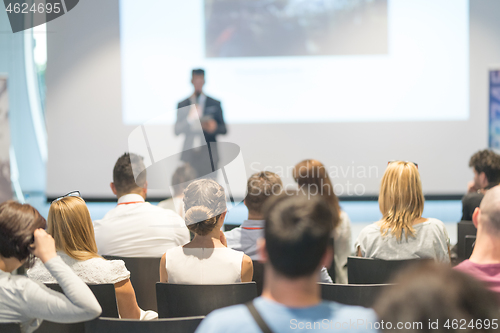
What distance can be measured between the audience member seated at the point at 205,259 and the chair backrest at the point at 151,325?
461 mm

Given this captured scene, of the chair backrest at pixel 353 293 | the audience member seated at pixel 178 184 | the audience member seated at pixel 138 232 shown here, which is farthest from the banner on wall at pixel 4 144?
the chair backrest at pixel 353 293

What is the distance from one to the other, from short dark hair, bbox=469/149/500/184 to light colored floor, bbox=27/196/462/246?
1895 mm

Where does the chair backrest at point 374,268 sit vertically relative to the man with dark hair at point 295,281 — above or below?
below

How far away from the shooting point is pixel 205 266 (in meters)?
1.65

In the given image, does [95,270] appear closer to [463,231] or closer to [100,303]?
[100,303]

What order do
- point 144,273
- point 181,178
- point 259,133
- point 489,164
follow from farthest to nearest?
point 259,133, point 489,164, point 181,178, point 144,273

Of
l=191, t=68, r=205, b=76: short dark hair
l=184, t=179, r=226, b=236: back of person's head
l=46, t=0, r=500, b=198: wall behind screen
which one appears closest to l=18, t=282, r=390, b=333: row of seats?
l=184, t=179, r=226, b=236: back of person's head

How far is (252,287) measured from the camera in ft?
4.83

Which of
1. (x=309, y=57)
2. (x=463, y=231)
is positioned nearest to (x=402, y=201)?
(x=463, y=231)

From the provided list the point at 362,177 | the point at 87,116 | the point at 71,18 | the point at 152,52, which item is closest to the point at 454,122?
the point at 362,177

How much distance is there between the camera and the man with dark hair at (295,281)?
0.80 metres

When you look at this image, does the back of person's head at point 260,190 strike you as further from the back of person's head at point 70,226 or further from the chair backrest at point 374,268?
the back of person's head at point 70,226

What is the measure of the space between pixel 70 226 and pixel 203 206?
520 millimetres

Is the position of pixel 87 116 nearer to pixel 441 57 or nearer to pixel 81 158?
pixel 81 158
